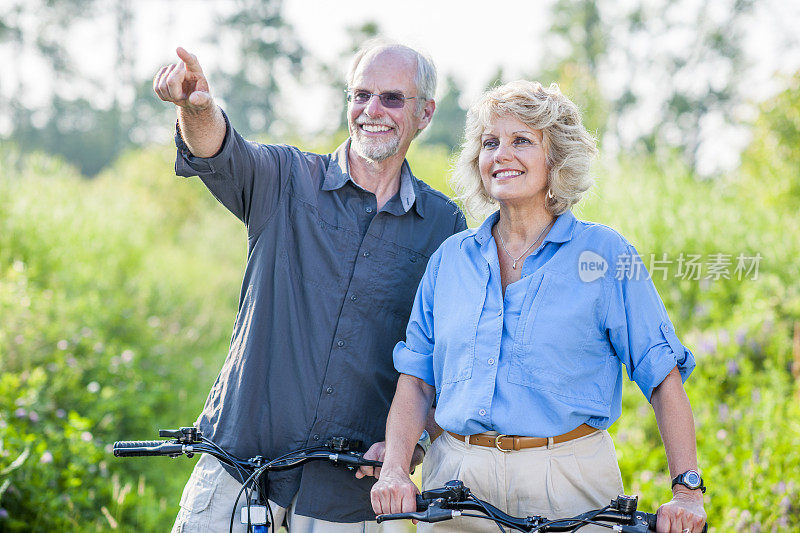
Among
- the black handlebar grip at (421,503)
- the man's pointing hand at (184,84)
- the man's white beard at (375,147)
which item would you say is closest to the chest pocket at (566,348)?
the black handlebar grip at (421,503)

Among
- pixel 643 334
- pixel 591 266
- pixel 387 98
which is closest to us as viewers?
pixel 643 334

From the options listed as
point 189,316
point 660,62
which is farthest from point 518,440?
point 660,62

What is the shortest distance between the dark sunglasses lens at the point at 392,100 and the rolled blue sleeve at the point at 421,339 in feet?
2.29

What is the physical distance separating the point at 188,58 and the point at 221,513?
1652 mm

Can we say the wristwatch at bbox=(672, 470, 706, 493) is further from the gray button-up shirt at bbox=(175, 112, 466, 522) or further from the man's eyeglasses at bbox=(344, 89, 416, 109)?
the man's eyeglasses at bbox=(344, 89, 416, 109)

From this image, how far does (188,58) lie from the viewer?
8.28ft

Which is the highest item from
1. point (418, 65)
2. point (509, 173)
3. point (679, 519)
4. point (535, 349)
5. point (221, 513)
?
point (418, 65)

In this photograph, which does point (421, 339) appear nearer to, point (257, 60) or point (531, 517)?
point (531, 517)

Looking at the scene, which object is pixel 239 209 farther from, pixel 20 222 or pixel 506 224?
pixel 20 222

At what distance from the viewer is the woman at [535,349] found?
2.56 m

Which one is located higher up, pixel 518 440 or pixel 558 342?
pixel 558 342

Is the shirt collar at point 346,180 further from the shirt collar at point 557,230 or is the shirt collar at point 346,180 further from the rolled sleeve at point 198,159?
the rolled sleeve at point 198,159

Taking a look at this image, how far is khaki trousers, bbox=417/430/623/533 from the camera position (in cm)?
261

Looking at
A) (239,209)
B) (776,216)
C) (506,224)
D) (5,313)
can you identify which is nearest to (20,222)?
(5,313)
